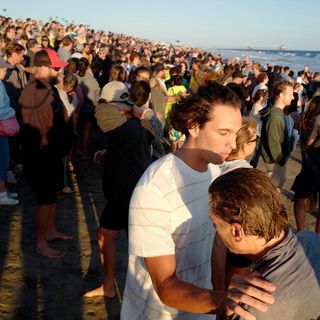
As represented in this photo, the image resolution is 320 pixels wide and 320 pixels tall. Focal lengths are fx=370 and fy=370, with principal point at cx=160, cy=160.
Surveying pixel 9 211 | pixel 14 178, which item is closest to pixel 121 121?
pixel 9 211

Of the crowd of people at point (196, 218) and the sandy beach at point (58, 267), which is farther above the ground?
the crowd of people at point (196, 218)

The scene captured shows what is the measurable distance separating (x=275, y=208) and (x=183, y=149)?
64 centimetres

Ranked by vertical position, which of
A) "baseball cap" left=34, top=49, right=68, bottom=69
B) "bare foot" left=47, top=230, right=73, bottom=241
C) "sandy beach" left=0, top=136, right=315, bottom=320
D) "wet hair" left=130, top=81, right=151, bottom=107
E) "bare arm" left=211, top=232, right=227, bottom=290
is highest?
"baseball cap" left=34, top=49, right=68, bottom=69

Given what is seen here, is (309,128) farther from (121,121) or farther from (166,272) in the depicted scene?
(166,272)

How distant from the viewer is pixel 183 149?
1.83 meters

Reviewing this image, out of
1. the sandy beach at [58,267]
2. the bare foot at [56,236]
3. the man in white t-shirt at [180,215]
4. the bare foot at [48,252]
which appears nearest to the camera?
the man in white t-shirt at [180,215]

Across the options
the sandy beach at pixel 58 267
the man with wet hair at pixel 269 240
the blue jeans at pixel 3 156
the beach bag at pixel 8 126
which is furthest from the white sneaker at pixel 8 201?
the man with wet hair at pixel 269 240

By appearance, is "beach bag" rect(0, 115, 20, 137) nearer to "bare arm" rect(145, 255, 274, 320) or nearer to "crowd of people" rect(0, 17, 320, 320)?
"crowd of people" rect(0, 17, 320, 320)

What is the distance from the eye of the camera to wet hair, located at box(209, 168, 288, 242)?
1.26 metres

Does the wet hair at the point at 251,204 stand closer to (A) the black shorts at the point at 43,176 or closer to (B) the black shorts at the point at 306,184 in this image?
(A) the black shorts at the point at 43,176

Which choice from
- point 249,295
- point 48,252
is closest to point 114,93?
point 48,252

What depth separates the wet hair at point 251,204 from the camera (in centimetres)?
126

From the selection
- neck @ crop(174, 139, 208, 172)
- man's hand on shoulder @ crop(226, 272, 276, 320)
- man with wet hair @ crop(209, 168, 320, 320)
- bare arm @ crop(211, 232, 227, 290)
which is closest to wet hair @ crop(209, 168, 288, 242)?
man with wet hair @ crop(209, 168, 320, 320)

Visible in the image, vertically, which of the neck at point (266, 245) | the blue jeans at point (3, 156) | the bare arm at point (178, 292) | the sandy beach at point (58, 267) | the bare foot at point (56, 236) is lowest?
the sandy beach at point (58, 267)
